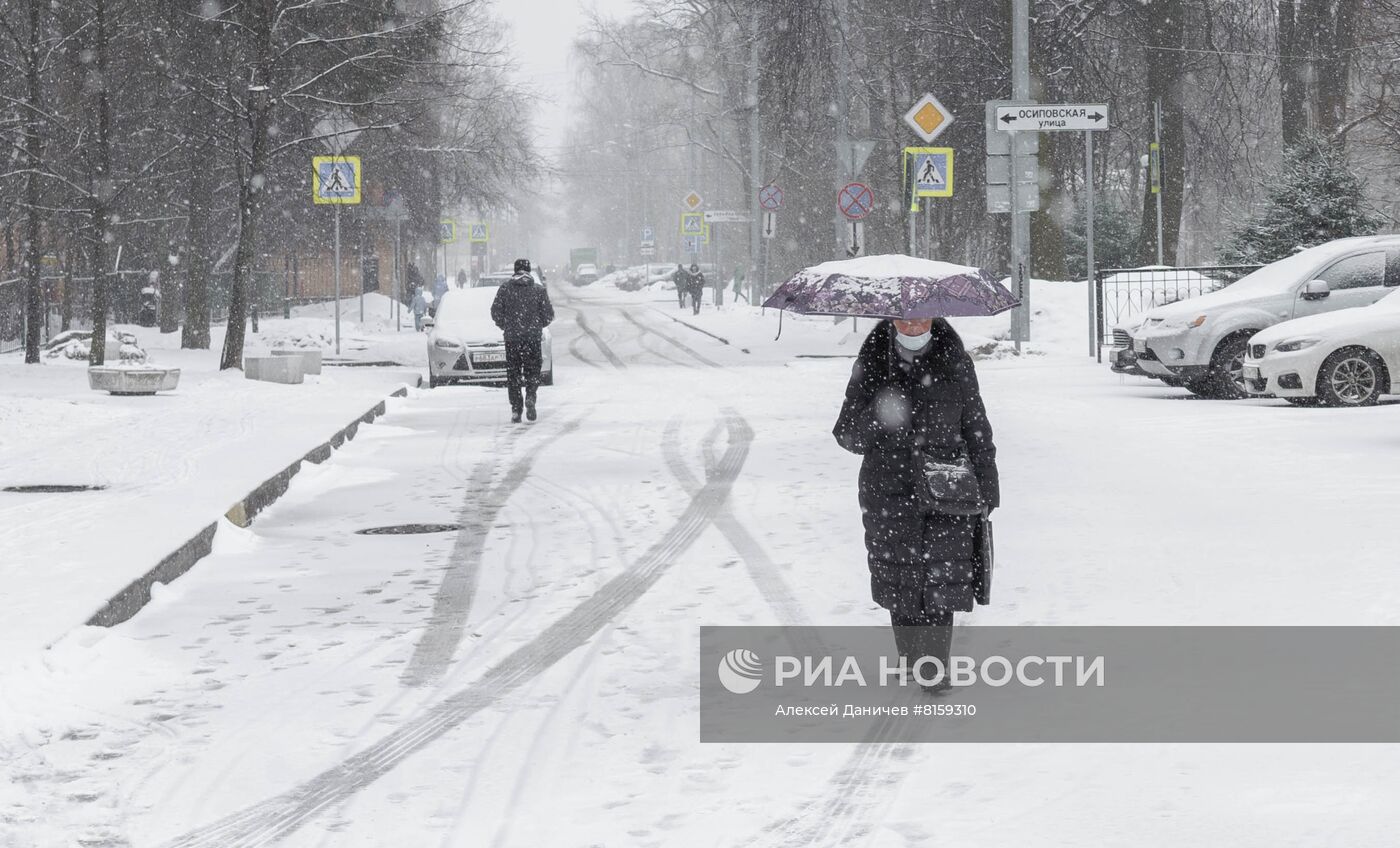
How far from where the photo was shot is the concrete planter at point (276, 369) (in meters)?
23.0

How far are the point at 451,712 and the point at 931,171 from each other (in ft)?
68.8

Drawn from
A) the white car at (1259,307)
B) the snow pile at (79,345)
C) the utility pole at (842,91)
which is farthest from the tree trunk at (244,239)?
the white car at (1259,307)

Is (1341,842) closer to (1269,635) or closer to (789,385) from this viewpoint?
(1269,635)

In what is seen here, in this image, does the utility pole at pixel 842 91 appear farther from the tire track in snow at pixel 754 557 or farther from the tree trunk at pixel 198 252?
the tire track in snow at pixel 754 557

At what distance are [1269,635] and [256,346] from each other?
28774mm

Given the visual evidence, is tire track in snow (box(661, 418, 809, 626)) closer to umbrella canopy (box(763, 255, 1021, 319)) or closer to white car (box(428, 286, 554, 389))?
umbrella canopy (box(763, 255, 1021, 319))

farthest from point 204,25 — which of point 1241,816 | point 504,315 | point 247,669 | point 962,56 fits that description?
point 1241,816

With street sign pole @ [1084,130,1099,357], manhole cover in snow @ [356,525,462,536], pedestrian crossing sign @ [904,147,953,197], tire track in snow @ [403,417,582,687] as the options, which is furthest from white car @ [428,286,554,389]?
manhole cover in snow @ [356,525,462,536]

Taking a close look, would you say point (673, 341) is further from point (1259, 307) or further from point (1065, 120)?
point (1259, 307)

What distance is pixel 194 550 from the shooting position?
9656 millimetres

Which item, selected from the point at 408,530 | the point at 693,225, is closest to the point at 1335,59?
the point at 408,530

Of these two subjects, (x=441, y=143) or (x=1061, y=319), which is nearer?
(x=1061, y=319)

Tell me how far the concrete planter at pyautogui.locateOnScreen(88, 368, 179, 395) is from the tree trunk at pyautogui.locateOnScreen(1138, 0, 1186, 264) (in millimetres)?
19005

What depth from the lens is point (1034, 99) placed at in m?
30.8
